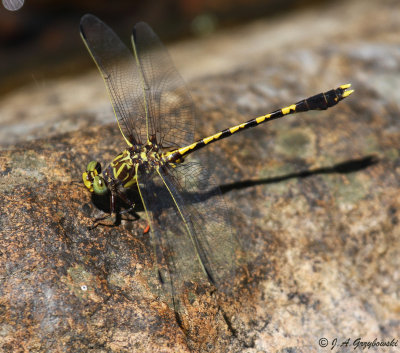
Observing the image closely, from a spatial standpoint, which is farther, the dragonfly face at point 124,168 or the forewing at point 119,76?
the forewing at point 119,76

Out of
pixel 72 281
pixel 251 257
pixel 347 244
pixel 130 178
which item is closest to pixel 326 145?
pixel 347 244

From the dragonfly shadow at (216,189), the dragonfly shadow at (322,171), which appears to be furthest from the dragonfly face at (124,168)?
the dragonfly shadow at (322,171)

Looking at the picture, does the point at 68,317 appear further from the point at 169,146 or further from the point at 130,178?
the point at 169,146

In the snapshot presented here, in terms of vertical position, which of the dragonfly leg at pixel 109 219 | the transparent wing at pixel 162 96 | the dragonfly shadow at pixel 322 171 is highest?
the transparent wing at pixel 162 96

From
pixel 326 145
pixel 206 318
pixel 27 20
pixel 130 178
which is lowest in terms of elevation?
pixel 206 318

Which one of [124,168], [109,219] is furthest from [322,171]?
[109,219]

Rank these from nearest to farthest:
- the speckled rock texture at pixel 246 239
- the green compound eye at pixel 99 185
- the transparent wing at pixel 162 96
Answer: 1. the speckled rock texture at pixel 246 239
2. the green compound eye at pixel 99 185
3. the transparent wing at pixel 162 96

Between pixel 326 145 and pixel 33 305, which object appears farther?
pixel 326 145

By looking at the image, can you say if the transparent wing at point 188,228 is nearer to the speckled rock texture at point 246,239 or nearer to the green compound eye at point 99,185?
the speckled rock texture at point 246,239

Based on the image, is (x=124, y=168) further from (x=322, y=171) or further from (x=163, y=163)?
(x=322, y=171)
